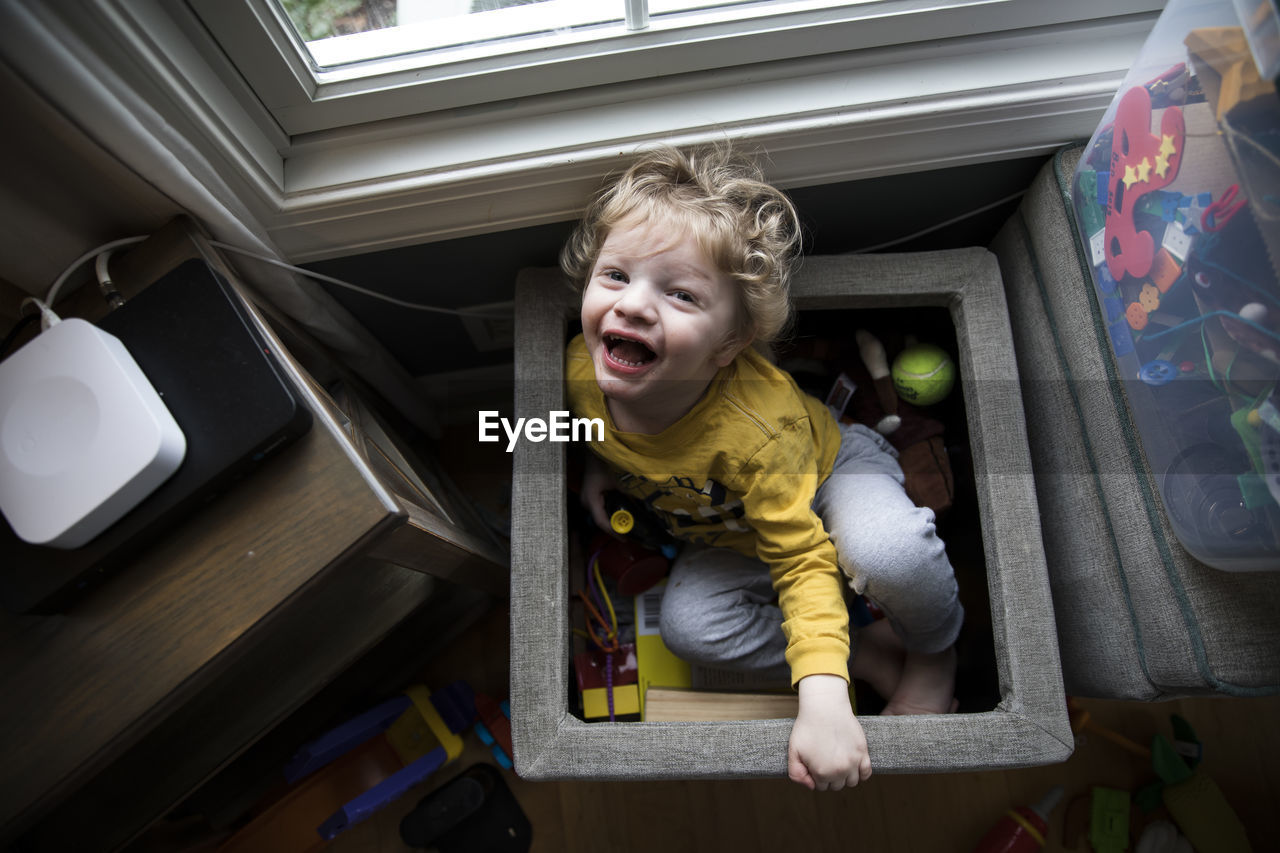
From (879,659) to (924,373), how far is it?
431 millimetres

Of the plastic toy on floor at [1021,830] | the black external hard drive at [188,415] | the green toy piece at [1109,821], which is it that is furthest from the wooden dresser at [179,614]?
the green toy piece at [1109,821]

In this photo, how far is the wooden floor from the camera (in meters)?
1.17

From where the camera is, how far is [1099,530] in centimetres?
85

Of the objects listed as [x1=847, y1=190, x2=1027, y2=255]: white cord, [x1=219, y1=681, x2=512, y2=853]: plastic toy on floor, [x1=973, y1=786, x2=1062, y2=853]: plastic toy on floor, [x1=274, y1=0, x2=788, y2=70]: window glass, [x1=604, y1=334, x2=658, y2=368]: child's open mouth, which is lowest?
[x1=973, y1=786, x2=1062, y2=853]: plastic toy on floor

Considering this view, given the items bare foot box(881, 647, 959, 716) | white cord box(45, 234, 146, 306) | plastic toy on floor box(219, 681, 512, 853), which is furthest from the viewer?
plastic toy on floor box(219, 681, 512, 853)

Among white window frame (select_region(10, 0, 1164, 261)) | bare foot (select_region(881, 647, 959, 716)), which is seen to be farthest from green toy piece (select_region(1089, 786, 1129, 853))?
white window frame (select_region(10, 0, 1164, 261))

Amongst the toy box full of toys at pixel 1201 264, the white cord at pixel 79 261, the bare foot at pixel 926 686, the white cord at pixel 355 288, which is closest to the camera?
the toy box full of toys at pixel 1201 264

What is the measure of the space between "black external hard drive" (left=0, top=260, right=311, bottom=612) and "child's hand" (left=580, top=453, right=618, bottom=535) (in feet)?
1.57

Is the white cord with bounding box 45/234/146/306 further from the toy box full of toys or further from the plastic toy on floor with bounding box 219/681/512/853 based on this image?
the toy box full of toys

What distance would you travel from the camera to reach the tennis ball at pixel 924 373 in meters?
1.05

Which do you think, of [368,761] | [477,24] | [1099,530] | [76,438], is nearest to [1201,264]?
[1099,530]

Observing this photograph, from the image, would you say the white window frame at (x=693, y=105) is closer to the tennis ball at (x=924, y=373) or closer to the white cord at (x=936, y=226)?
the white cord at (x=936, y=226)

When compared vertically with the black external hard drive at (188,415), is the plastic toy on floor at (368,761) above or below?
below

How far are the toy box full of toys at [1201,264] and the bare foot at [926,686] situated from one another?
39 centimetres
